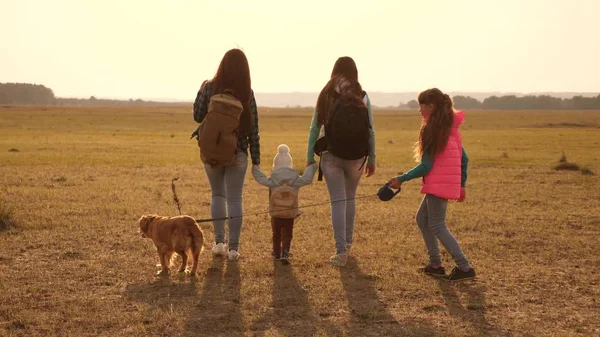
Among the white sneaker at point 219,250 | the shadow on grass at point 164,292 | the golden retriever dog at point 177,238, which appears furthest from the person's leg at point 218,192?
the shadow on grass at point 164,292

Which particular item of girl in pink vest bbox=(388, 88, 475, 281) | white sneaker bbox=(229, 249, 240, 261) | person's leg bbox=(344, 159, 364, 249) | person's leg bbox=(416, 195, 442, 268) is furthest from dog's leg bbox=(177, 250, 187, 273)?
person's leg bbox=(416, 195, 442, 268)

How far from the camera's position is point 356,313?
6.39m

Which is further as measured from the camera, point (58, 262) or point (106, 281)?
point (58, 262)

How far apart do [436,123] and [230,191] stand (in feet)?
8.57

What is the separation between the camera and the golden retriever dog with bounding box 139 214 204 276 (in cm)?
745

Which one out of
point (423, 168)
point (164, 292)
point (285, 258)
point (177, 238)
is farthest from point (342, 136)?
point (164, 292)

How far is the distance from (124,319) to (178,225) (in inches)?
61.1

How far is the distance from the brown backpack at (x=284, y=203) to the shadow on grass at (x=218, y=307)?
0.82 meters

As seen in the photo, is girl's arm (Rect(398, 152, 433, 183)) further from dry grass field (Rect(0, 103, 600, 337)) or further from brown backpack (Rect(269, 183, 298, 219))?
brown backpack (Rect(269, 183, 298, 219))

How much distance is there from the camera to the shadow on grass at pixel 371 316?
19.2 ft

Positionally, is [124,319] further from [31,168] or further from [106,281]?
[31,168]

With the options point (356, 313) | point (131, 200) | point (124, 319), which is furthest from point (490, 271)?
point (131, 200)

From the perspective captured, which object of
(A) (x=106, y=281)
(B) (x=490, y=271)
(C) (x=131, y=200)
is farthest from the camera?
(C) (x=131, y=200)

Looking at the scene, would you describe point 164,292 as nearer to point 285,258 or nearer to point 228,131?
point 285,258
